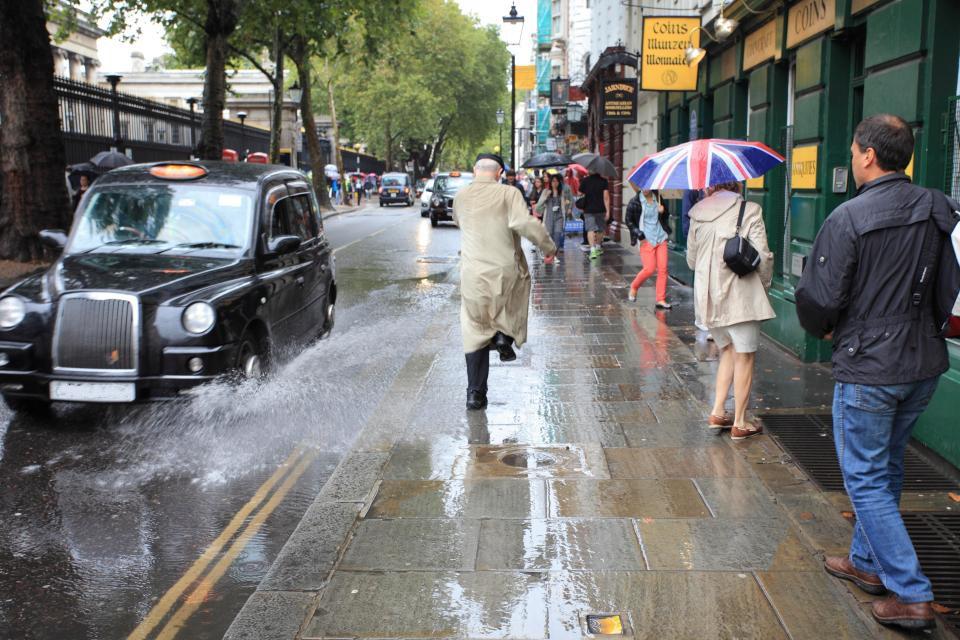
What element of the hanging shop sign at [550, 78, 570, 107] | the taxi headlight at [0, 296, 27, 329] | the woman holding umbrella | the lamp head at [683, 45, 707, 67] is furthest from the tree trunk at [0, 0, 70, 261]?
the hanging shop sign at [550, 78, 570, 107]

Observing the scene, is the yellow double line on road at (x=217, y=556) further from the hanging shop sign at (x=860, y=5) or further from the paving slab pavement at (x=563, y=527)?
the hanging shop sign at (x=860, y=5)

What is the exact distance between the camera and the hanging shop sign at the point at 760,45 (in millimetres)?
10992

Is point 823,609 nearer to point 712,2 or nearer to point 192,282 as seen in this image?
point 192,282

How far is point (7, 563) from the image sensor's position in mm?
4535

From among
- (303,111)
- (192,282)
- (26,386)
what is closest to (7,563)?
(26,386)

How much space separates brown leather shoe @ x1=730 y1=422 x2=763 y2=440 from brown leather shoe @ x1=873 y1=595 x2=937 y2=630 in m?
2.68

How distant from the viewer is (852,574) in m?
4.05

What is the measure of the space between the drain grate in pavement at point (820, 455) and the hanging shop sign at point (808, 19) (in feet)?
13.3

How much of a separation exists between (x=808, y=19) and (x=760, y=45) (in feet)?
6.68

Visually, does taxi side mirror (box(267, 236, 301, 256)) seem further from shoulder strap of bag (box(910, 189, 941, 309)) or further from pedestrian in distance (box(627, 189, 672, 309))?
pedestrian in distance (box(627, 189, 672, 309))

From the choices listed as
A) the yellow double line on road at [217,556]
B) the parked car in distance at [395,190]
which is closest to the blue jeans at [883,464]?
the yellow double line on road at [217,556]

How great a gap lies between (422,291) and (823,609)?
1182 centimetres

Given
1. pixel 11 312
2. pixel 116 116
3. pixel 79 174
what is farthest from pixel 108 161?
pixel 11 312

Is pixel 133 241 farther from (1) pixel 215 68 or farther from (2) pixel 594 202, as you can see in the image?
(1) pixel 215 68
